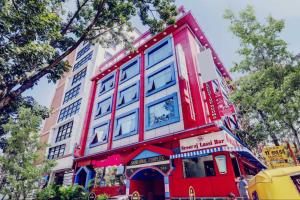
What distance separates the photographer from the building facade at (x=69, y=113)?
21156mm

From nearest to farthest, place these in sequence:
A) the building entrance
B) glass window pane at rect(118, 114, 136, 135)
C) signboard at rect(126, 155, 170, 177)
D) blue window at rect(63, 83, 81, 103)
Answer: signboard at rect(126, 155, 170, 177) → the building entrance → glass window pane at rect(118, 114, 136, 135) → blue window at rect(63, 83, 81, 103)

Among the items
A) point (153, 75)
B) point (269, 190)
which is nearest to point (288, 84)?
point (269, 190)

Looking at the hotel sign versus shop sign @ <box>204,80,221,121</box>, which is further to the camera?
shop sign @ <box>204,80,221,121</box>

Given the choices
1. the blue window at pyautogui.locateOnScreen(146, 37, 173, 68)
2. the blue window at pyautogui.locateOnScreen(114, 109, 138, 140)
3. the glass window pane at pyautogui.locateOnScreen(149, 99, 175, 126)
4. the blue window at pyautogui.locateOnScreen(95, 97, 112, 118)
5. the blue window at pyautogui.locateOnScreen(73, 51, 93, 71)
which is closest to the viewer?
the glass window pane at pyautogui.locateOnScreen(149, 99, 175, 126)

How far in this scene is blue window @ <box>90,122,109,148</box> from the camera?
18233 millimetres

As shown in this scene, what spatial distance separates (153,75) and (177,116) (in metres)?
5.40

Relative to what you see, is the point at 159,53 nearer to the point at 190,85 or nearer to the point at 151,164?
the point at 190,85

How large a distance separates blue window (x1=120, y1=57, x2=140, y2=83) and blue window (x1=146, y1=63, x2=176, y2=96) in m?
2.53

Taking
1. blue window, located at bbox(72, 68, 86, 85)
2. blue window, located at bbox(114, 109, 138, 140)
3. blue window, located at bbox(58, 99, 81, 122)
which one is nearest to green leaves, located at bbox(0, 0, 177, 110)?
blue window, located at bbox(114, 109, 138, 140)

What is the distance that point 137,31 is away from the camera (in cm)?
3281

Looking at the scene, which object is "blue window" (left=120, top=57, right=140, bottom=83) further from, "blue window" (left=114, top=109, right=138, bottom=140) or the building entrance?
the building entrance

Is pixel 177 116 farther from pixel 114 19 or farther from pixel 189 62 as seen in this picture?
pixel 114 19

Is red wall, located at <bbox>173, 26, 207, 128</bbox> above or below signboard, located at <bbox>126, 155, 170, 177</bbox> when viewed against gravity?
above

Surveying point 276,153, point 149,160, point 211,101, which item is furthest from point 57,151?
point 276,153
